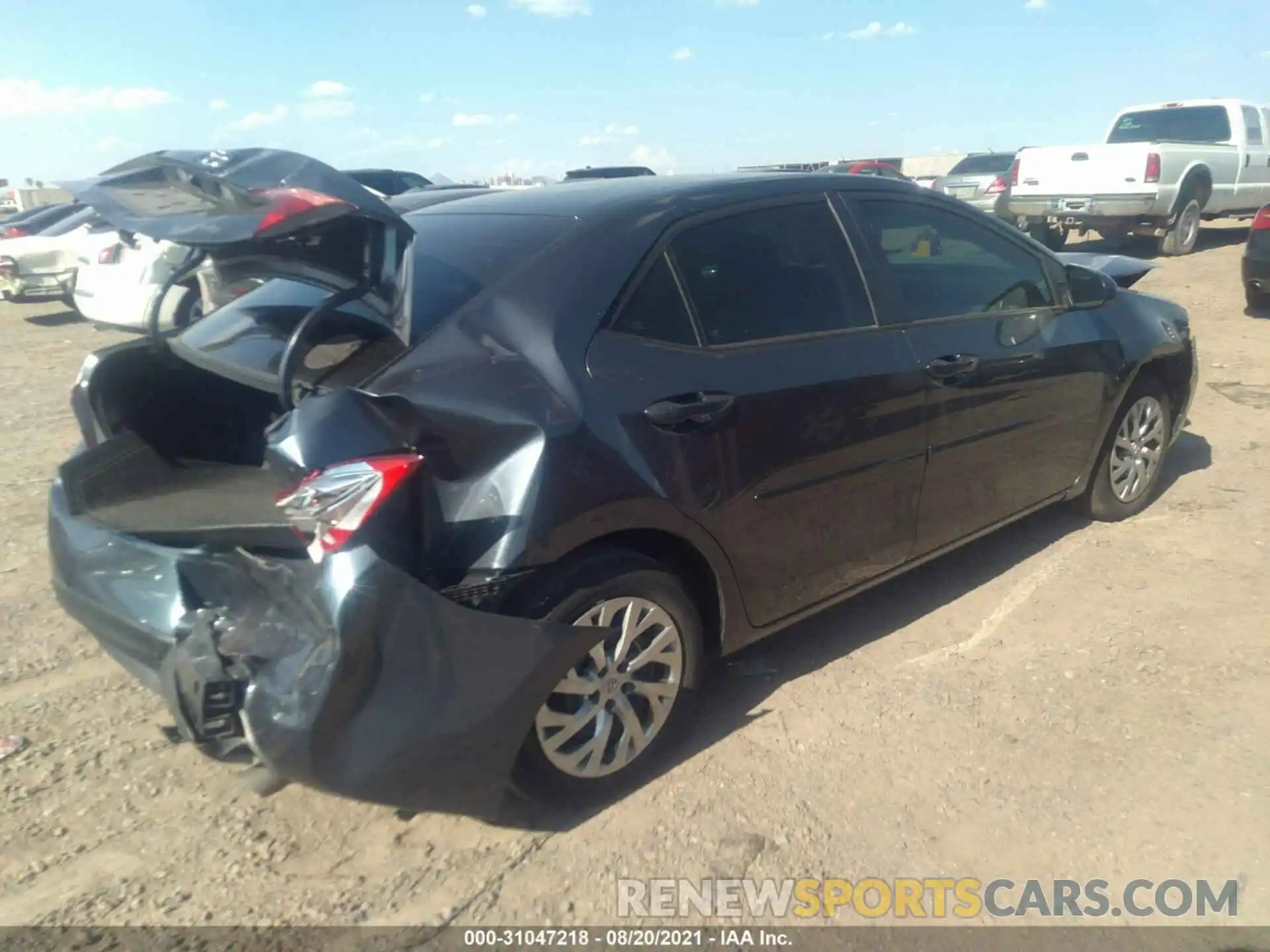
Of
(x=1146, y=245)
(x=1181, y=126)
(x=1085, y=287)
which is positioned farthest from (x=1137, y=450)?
(x=1181, y=126)

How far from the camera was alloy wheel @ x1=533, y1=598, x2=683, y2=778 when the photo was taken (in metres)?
2.75

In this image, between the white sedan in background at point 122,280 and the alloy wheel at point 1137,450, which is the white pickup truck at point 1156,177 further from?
the white sedan in background at point 122,280

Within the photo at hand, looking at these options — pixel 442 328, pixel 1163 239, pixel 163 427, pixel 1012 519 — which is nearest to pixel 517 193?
pixel 442 328

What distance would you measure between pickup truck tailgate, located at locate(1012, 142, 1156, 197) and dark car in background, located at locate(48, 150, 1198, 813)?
426 inches

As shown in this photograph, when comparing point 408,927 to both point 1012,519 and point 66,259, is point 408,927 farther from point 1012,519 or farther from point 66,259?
point 66,259

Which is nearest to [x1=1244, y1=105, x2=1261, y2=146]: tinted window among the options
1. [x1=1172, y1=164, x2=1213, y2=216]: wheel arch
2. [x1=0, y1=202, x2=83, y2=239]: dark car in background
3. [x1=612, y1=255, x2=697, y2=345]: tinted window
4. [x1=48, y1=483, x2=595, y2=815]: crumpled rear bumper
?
[x1=1172, y1=164, x2=1213, y2=216]: wheel arch

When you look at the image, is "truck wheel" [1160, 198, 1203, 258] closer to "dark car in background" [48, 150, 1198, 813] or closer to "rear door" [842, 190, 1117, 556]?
"rear door" [842, 190, 1117, 556]

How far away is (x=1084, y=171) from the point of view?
13.4 m

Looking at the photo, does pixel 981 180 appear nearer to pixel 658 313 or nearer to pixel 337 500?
pixel 658 313

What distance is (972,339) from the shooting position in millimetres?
3854

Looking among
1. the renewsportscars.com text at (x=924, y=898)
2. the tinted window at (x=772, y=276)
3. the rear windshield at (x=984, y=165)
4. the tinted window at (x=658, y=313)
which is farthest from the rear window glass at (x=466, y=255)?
the rear windshield at (x=984, y=165)

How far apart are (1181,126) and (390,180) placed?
521 inches

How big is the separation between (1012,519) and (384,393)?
2.97 metres

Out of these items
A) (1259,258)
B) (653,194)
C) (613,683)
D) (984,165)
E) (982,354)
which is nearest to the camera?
(613,683)
